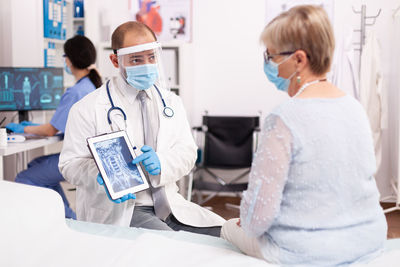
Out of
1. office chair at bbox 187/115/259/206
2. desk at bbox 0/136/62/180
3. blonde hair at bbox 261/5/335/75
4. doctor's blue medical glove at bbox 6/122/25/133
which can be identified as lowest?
office chair at bbox 187/115/259/206

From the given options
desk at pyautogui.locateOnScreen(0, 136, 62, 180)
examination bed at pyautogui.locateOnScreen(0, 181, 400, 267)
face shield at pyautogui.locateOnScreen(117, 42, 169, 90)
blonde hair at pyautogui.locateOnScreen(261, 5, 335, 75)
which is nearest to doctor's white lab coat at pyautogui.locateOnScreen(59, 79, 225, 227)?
face shield at pyautogui.locateOnScreen(117, 42, 169, 90)

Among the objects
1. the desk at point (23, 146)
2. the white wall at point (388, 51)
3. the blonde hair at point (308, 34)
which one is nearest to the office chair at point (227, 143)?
the white wall at point (388, 51)

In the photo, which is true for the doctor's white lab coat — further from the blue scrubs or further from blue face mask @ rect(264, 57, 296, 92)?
the blue scrubs

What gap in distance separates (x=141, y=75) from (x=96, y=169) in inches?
16.7

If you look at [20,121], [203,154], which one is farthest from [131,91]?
[203,154]

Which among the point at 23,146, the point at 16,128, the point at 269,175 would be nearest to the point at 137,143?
the point at 269,175

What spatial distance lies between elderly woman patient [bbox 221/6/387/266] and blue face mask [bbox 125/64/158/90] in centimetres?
79

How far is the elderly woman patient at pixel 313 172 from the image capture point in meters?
1.09

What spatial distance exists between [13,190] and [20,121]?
2.08 metres

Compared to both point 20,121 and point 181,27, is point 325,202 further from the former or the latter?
point 181,27

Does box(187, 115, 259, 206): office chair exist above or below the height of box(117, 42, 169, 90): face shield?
below

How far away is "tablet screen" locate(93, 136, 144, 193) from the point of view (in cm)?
164

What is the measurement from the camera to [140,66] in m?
1.86

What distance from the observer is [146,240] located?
4.41 ft
